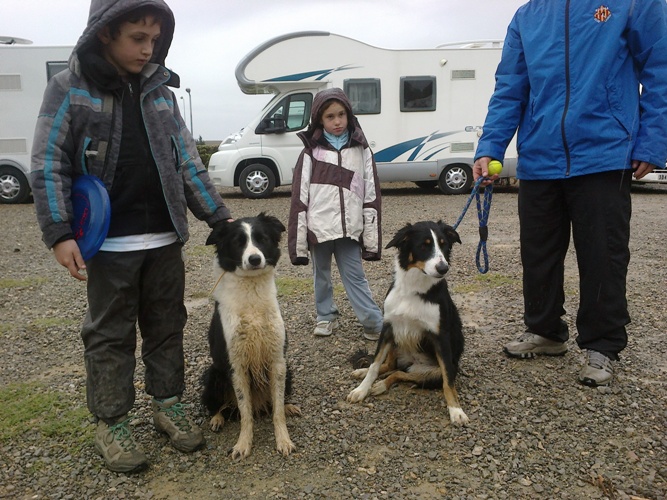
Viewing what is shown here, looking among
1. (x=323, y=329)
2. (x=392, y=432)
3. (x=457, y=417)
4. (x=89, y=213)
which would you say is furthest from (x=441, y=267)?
(x=89, y=213)

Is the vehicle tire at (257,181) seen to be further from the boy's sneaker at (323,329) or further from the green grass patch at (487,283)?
the boy's sneaker at (323,329)

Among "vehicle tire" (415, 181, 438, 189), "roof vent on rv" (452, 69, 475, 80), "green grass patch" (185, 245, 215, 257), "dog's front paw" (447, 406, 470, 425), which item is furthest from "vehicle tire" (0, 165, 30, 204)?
"dog's front paw" (447, 406, 470, 425)

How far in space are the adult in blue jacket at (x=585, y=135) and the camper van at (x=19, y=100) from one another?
1235 centimetres

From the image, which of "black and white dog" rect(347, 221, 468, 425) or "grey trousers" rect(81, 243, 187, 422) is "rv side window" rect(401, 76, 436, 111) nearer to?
"black and white dog" rect(347, 221, 468, 425)

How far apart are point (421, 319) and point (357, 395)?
0.61 meters

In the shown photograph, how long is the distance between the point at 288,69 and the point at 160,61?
397 inches

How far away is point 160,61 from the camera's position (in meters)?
2.76

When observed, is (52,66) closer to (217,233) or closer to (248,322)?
(217,233)

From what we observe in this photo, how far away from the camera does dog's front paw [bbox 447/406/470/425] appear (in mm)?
3000

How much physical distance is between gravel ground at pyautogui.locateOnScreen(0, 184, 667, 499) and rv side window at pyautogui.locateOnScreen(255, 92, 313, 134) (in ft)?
26.9

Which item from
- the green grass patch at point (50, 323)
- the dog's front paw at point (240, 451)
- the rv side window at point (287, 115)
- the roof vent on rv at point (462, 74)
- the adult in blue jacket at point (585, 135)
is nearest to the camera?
the dog's front paw at point (240, 451)

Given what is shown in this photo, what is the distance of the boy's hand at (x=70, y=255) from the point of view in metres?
2.35

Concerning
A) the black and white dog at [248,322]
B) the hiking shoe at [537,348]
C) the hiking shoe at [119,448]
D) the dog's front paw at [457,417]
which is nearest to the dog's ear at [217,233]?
the black and white dog at [248,322]

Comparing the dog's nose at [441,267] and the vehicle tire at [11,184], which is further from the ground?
the vehicle tire at [11,184]
